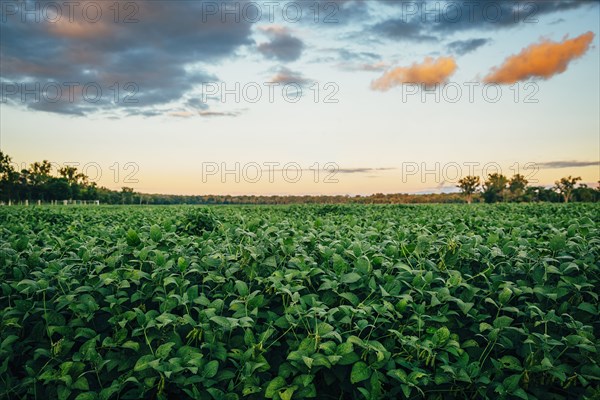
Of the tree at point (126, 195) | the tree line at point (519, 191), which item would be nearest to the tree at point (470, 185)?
the tree line at point (519, 191)

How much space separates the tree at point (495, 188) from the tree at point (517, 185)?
1775 mm

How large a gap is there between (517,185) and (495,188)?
18.0ft

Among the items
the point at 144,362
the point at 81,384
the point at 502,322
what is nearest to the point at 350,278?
the point at 502,322

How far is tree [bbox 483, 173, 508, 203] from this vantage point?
114062mm

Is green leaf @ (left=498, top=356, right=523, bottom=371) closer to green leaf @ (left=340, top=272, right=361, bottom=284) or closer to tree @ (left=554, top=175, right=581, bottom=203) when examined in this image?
green leaf @ (left=340, top=272, right=361, bottom=284)

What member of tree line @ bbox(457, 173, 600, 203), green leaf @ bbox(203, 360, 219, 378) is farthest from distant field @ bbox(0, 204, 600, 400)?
tree line @ bbox(457, 173, 600, 203)

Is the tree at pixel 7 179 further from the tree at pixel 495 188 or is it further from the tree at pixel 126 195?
the tree at pixel 495 188

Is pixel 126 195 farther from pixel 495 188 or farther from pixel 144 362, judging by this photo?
pixel 144 362

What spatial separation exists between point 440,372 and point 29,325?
2.86 metres

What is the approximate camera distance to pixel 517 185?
113438mm

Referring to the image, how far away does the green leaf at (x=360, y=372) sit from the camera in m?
2.49

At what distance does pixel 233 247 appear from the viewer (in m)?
3.72

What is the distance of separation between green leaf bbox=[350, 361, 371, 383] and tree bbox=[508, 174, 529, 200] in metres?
115

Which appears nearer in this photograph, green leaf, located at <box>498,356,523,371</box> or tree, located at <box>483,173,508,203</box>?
green leaf, located at <box>498,356,523,371</box>
